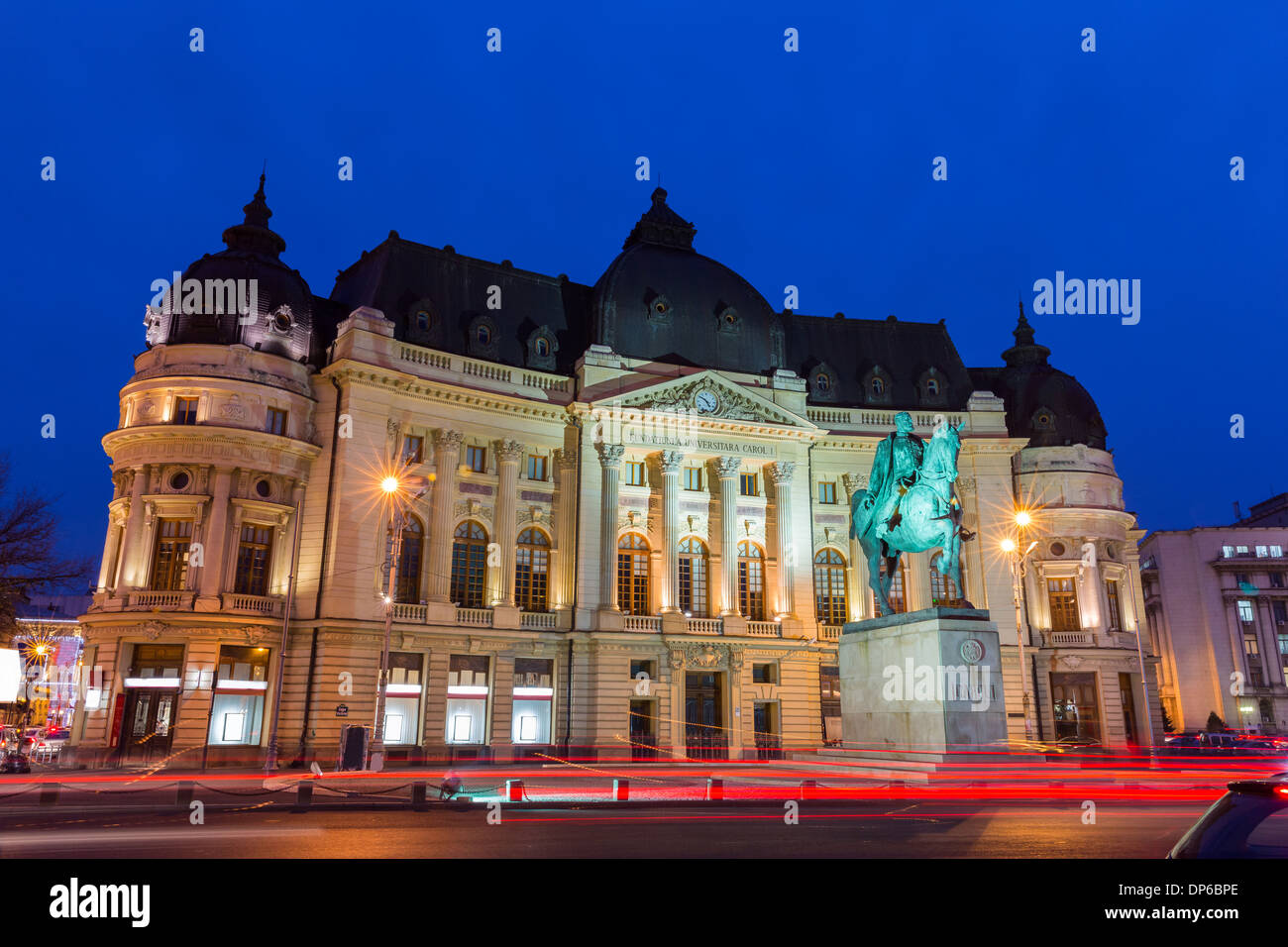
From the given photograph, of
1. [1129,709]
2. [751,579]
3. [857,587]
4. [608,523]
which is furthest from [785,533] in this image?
[1129,709]

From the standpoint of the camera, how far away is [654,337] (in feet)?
173

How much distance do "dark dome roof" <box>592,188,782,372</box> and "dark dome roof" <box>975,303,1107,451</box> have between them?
17602mm

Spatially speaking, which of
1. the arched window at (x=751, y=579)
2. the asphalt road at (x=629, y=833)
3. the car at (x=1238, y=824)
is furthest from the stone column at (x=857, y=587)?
the car at (x=1238, y=824)

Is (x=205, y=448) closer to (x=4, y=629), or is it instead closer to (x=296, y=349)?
(x=296, y=349)

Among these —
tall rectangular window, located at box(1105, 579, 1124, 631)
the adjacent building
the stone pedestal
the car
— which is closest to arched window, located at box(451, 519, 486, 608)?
the stone pedestal

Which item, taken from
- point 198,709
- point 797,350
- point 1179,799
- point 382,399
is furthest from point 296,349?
point 1179,799

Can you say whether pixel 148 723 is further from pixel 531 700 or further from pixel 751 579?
pixel 751 579

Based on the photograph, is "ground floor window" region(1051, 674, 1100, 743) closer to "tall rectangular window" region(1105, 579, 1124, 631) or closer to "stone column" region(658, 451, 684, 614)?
"tall rectangular window" region(1105, 579, 1124, 631)

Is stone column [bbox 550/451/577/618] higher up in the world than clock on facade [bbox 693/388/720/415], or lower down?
lower down

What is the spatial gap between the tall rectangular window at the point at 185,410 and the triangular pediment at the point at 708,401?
19.1 meters

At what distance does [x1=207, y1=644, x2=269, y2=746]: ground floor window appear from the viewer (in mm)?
39000

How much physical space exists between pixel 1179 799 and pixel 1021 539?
111 ft

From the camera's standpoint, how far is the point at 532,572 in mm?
47812
